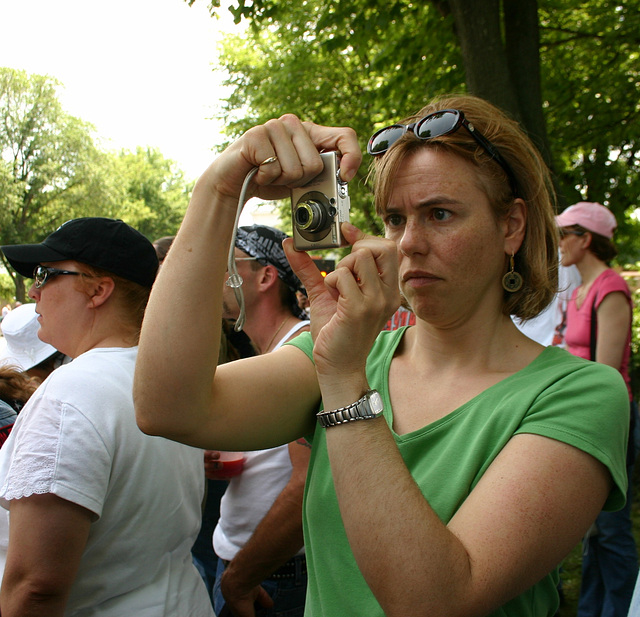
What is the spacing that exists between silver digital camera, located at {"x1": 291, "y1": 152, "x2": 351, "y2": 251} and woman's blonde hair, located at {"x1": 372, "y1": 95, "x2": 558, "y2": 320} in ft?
1.04

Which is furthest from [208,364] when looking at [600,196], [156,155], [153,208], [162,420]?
[156,155]

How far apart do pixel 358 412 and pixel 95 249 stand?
1.35 m

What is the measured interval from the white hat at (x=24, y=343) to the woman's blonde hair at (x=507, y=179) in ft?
7.94

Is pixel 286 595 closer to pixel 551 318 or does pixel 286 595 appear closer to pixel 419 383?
pixel 419 383

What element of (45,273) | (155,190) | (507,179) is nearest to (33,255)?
(45,273)

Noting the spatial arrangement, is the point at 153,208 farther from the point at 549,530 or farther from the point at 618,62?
the point at 549,530

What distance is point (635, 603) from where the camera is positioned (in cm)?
119

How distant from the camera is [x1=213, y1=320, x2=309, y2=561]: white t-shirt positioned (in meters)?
2.49

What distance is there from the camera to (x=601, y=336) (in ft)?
12.0

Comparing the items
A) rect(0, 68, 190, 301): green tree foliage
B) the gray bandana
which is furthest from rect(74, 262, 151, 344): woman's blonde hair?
rect(0, 68, 190, 301): green tree foliage

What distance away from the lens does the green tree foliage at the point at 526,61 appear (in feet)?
16.0

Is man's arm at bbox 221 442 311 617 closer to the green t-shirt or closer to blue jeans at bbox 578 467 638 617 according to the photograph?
the green t-shirt

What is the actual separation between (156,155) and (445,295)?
61.9 meters

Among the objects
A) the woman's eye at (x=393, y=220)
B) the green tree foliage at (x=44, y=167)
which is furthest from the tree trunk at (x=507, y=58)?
the green tree foliage at (x=44, y=167)
